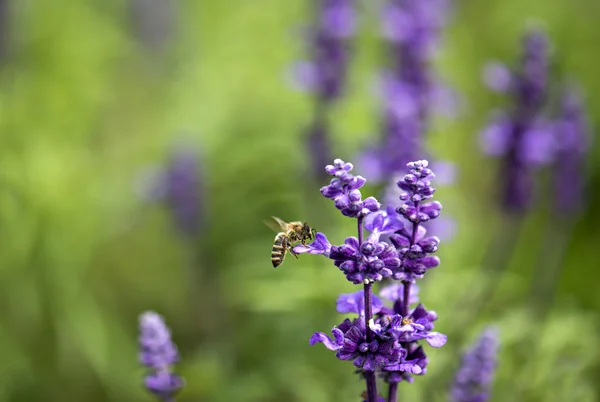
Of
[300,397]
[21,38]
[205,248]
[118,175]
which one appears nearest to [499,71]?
[300,397]

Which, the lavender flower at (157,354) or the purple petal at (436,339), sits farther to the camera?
the lavender flower at (157,354)

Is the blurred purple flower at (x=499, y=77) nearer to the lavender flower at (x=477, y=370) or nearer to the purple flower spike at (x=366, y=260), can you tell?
the lavender flower at (x=477, y=370)

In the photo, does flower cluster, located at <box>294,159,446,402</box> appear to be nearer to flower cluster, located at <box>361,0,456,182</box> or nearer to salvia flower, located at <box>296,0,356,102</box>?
flower cluster, located at <box>361,0,456,182</box>

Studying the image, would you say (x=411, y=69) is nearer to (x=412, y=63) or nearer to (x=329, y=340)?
(x=412, y=63)

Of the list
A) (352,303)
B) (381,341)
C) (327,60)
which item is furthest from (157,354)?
(327,60)

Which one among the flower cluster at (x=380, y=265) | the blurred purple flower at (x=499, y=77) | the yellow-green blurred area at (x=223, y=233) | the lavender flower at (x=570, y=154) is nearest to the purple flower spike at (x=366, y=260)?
the flower cluster at (x=380, y=265)
